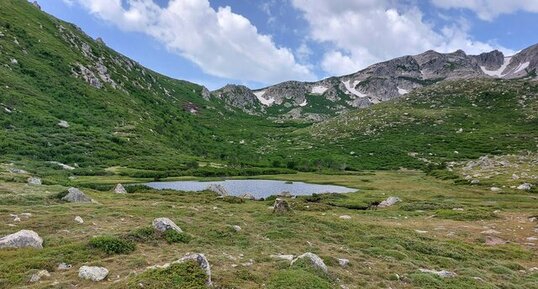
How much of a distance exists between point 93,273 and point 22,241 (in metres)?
7.02

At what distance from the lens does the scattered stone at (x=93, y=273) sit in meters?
16.9

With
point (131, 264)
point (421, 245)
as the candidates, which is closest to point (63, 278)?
point (131, 264)

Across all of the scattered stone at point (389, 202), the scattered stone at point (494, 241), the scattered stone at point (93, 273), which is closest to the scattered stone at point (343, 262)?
the scattered stone at point (93, 273)

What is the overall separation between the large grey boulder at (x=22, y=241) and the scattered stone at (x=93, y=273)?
18.9 ft

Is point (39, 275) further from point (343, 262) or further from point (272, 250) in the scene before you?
point (343, 262)

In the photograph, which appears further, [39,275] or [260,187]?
[260,187]

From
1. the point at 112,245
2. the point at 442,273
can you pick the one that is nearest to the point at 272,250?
the point at 112,245

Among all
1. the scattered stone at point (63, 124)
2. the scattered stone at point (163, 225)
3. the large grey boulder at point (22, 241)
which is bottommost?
the large grey boulder at point (22, 241)

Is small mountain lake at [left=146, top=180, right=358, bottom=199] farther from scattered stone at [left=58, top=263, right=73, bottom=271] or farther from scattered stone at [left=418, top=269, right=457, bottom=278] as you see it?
scattered stone at [left=58, top=263, right=73, bottom=271]

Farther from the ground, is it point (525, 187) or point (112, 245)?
point (525, 187)

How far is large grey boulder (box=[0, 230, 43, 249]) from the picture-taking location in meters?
20.7

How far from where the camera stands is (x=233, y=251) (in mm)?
24375

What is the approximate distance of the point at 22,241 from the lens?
21.2 metres

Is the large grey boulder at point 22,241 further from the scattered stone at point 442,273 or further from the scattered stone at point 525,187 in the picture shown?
the scattered stone at point 525,187
